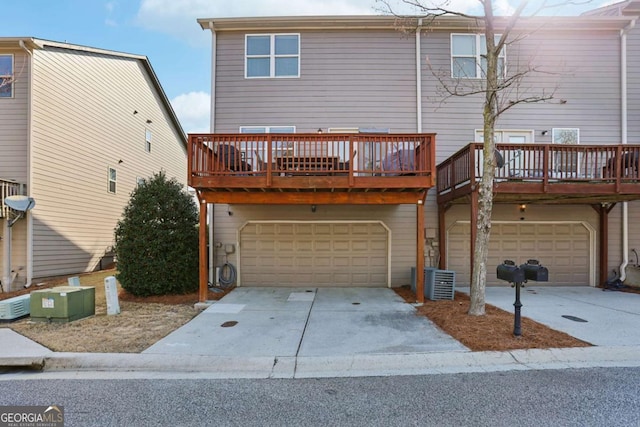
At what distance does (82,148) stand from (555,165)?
45.4 ft

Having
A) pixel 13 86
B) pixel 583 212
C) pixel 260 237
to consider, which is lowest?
pixel 260 237

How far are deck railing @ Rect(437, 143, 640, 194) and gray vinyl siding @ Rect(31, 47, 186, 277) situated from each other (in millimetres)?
11229

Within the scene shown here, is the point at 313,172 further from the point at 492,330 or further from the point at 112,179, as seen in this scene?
the point at 112,179

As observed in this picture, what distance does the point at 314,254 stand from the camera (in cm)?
880

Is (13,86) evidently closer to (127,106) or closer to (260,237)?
(127,106)

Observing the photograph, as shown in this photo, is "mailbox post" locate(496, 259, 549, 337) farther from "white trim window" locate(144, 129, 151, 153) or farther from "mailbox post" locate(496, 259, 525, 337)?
"white trim window" locate(144, 129, 151, 153)

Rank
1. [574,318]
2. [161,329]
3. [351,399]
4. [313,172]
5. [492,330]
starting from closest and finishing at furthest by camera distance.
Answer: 1. [351,399]
2. [492,330]
3. [161,329]
4. [574,318]
5. [313,172]

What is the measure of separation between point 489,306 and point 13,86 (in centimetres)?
1321

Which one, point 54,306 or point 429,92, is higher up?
point 429,92

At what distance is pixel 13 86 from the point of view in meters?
8.90

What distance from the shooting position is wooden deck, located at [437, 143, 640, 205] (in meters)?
7.18

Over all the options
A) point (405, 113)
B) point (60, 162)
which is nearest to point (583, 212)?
point (405, 113)

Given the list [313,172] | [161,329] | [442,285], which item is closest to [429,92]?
[313,172]

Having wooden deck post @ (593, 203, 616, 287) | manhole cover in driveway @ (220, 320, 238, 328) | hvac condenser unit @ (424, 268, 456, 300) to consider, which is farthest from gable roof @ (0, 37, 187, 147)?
wooden deck post @ (593, 203, 616, 287)
